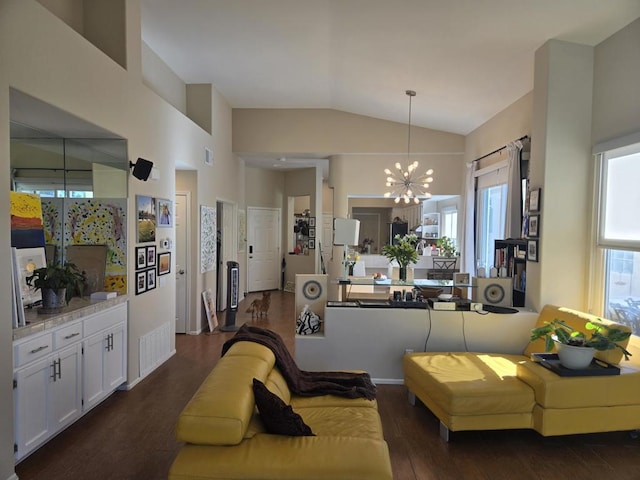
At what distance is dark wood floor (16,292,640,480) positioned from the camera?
255 centimetres

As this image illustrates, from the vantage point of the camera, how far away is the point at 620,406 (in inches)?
111

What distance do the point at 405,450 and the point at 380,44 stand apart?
3975 mm

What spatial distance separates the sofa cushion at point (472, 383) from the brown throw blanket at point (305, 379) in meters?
0.52

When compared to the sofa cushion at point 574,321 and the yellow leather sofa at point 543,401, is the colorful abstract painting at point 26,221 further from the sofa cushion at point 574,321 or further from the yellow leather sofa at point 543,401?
the sofa cushion at point 574,321

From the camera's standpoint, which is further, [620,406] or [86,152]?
[86,152]

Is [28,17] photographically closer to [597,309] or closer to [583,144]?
[583,144]

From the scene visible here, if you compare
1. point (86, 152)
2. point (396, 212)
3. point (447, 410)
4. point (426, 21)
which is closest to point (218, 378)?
point (447, 410)

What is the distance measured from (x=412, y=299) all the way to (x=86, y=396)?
9.94ft

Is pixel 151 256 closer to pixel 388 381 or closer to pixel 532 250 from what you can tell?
pixel 388 381

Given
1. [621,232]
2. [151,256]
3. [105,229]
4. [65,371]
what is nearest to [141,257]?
[151,256]

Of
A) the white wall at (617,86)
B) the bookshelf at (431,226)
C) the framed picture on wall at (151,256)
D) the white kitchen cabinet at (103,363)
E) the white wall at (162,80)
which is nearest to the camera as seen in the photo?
the white kitchen cabinet at (103,363)

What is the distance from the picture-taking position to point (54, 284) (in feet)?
9.54

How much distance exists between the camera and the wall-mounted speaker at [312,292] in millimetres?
4270

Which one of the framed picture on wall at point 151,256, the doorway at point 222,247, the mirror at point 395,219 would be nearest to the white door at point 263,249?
the doorway at point 222,247
